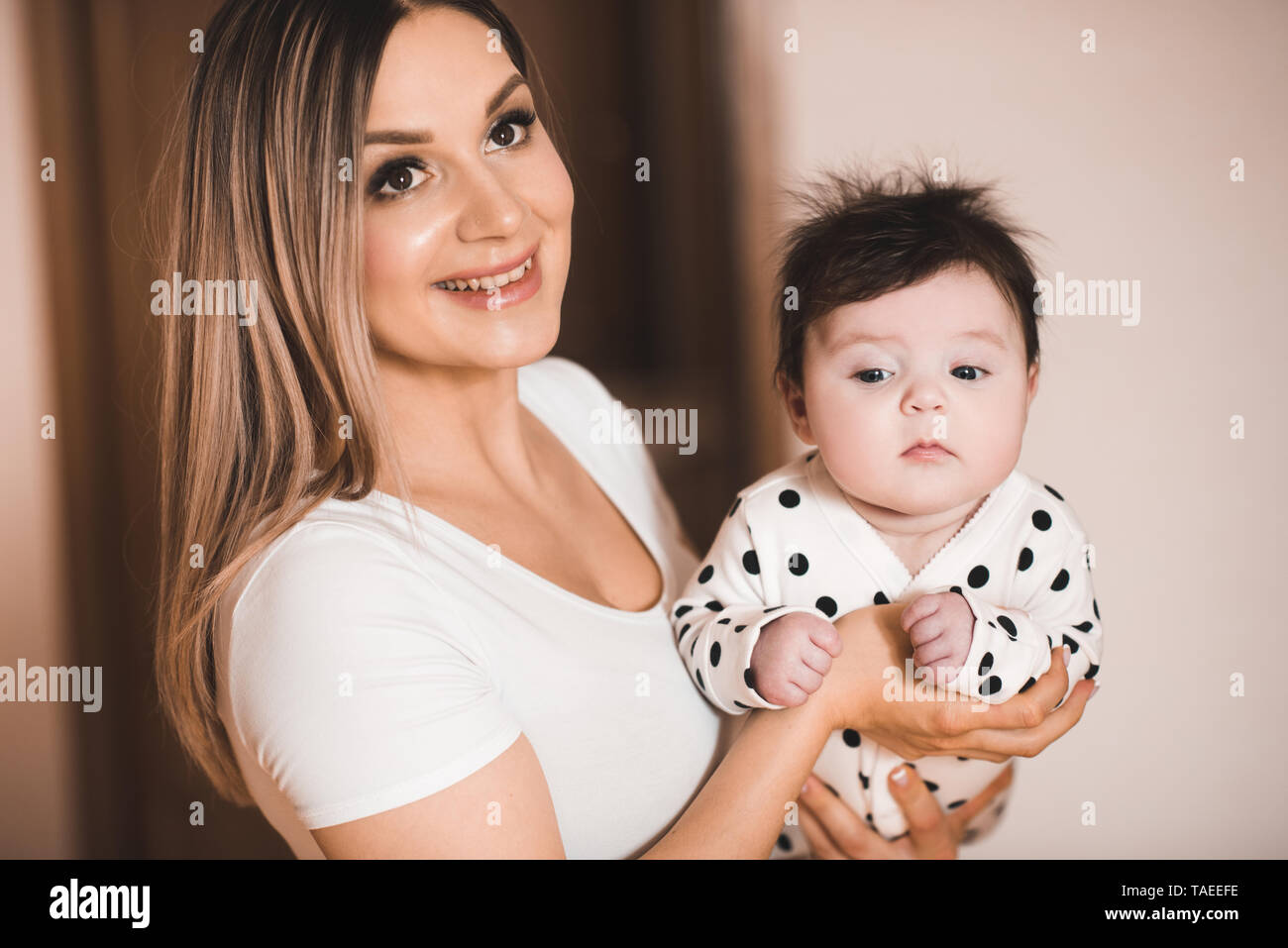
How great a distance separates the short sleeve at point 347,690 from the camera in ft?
1.91

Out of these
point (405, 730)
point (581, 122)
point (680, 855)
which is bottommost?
point (680, 855)

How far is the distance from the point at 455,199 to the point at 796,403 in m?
0.35

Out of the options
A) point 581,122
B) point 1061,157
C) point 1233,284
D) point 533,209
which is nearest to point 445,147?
point 533,209

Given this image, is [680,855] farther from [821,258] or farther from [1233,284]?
[1233,284]

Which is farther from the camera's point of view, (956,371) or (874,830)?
(874,830)

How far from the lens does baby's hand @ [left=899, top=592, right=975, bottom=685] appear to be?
2.24 feet

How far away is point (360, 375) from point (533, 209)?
21 cm

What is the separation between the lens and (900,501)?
0.74 metres

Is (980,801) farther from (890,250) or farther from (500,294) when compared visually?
(500,294)

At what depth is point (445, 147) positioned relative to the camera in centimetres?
68

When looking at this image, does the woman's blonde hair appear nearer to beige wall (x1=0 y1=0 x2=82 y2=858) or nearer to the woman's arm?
the woman's arm

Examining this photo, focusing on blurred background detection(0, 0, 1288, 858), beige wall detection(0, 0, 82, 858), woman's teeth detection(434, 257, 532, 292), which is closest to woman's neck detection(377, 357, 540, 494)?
woman's teeth detection(434, 257, 532, 292)

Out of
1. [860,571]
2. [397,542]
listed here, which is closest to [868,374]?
[860,571]

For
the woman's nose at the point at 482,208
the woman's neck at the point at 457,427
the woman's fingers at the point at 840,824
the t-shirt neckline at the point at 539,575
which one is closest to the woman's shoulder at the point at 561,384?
the t-shirt neckline at the point at 539,575
